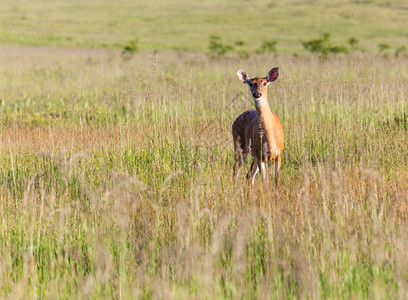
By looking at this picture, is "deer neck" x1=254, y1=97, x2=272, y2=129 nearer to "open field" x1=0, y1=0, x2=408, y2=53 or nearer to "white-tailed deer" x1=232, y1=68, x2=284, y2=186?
"white-tailed deer" x1=232, y1=68, x2=284, y2=186

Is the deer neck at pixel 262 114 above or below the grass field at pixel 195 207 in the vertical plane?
above

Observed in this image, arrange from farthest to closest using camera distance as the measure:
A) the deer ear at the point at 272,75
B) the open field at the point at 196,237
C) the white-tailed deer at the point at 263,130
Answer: the deer ear at the point at 272,75
the white-tailed deer at the point at 263,130
the open field at the point at 196,237

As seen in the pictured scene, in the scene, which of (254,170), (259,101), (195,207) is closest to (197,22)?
(254,170)

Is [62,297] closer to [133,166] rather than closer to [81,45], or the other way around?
[133,166]

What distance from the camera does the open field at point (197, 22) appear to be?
60.0 metres

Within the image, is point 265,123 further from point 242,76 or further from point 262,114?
point 242,76

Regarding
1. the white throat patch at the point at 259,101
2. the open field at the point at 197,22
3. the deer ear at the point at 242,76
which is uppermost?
the deer ear at the point at 242,76

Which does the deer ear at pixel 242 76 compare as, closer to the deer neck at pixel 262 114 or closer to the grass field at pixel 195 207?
the grass field at pixel 195 207

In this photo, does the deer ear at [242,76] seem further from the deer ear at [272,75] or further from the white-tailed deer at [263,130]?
the deer ear at [272,75]

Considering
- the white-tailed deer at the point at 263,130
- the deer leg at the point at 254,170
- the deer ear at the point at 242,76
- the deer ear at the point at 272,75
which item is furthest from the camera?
the deer leg at the point at 254,170

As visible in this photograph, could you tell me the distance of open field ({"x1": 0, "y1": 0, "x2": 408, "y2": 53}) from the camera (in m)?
60.0

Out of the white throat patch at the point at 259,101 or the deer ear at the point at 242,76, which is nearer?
the white throat patch at the point at 259,101

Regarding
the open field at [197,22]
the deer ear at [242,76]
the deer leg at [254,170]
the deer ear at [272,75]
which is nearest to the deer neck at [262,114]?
the deer ear at [272,75]

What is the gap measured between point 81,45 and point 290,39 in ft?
73.2
